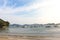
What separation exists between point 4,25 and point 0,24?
3184 mm

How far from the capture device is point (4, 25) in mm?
50531

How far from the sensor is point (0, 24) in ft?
156

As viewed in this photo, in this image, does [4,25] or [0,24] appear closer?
[0,24]
